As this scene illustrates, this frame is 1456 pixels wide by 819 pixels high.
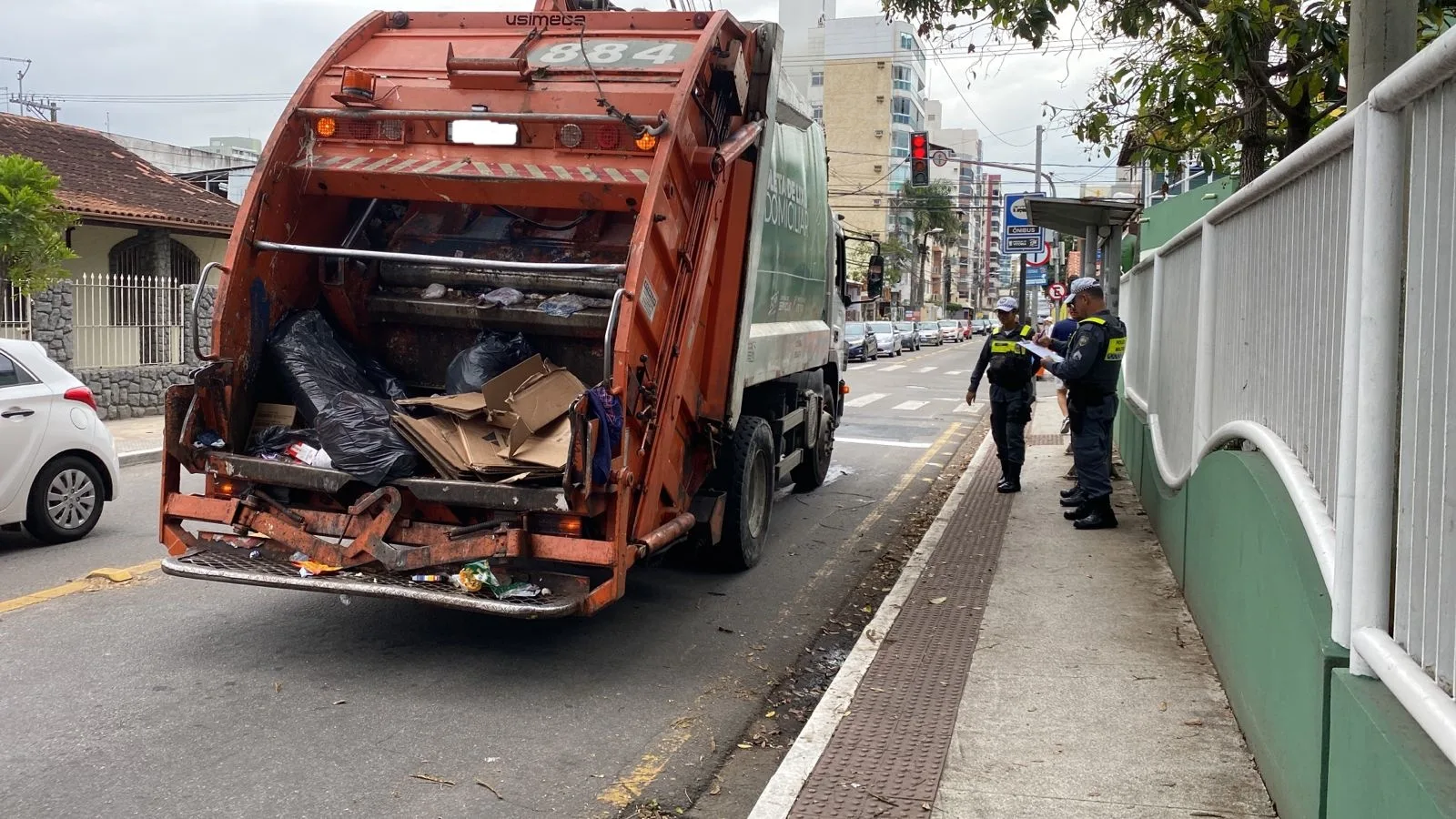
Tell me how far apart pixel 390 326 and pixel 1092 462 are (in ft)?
16.0

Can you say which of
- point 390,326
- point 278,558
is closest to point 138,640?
point 278,558

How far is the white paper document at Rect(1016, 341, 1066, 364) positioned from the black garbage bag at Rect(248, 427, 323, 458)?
5042 millimetres

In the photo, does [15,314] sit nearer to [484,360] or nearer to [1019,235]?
[484,360]

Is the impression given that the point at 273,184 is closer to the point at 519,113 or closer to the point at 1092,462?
the point at 519,113

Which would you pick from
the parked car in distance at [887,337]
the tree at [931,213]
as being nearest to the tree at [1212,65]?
the parked car in distance at [887,337]

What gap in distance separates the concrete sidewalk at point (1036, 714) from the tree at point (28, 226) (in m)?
10.6

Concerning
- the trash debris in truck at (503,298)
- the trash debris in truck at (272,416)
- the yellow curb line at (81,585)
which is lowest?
the yellow curb line at (81,585)

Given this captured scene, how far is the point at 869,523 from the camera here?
938 cm

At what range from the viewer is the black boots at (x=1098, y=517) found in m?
8.38

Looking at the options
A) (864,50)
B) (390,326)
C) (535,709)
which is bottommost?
(535,709)

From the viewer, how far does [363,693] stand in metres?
4.95

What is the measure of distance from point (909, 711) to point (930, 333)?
5238cm

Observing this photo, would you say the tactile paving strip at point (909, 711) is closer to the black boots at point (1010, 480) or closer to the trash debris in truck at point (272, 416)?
the black boots at point (1010, 480)

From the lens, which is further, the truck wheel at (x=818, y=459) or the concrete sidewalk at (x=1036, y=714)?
the truck wheel at (x=818, y=459)
